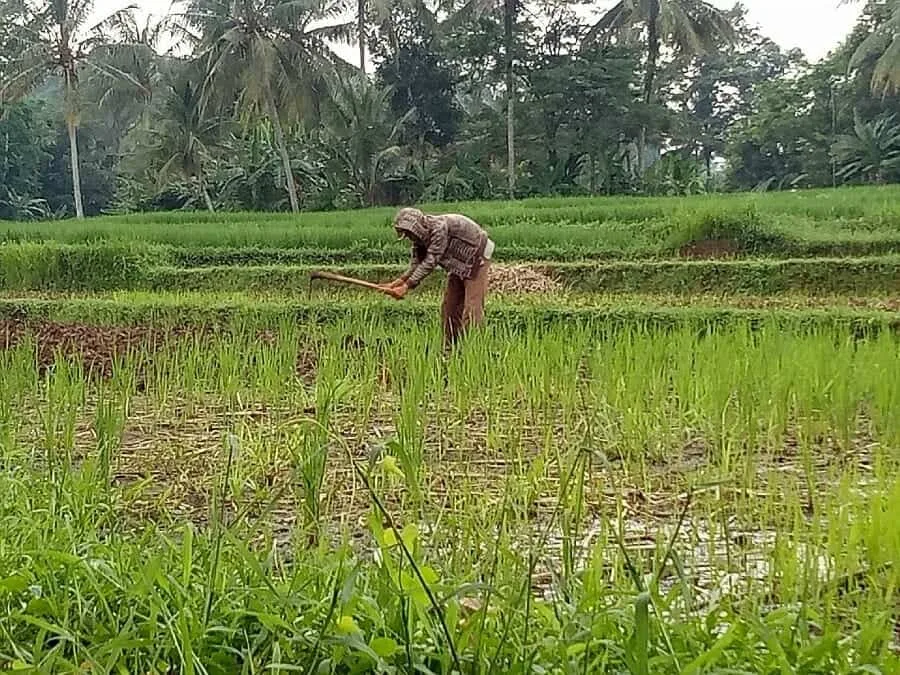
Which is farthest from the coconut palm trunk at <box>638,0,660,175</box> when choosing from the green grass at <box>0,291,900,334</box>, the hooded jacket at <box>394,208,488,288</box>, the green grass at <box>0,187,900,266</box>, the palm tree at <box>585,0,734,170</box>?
the hooded jacket at <box>394,208,488,288</box>

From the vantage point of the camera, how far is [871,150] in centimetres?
1927

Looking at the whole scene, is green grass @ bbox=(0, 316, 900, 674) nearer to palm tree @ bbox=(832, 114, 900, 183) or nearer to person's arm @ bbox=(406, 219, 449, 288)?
person's arm @ bbox=(406, 219, 449, 288)

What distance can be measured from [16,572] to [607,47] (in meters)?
19.7

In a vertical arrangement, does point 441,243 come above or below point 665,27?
below

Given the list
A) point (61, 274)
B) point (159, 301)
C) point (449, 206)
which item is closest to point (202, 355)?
point (159, 301)

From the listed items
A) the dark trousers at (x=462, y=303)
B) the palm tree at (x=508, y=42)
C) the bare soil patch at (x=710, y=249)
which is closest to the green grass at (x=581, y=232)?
the bare soil patch at (x=710, y=249)

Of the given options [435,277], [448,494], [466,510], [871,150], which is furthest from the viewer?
[871,150]

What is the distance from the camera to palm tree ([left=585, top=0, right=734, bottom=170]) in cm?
1916

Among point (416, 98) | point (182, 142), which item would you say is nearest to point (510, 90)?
point (416, 98)

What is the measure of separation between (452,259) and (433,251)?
0.58 feet

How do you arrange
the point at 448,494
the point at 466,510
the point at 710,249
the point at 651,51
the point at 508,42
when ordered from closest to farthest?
the point at 466,510 → the point at 448,494 → the point at 710,249 → the point at 508,42 → the point at 651,51

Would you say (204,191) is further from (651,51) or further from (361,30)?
(651,51)

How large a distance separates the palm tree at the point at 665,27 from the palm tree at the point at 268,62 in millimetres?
6056

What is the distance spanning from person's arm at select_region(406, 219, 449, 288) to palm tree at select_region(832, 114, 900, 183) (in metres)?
17.1
